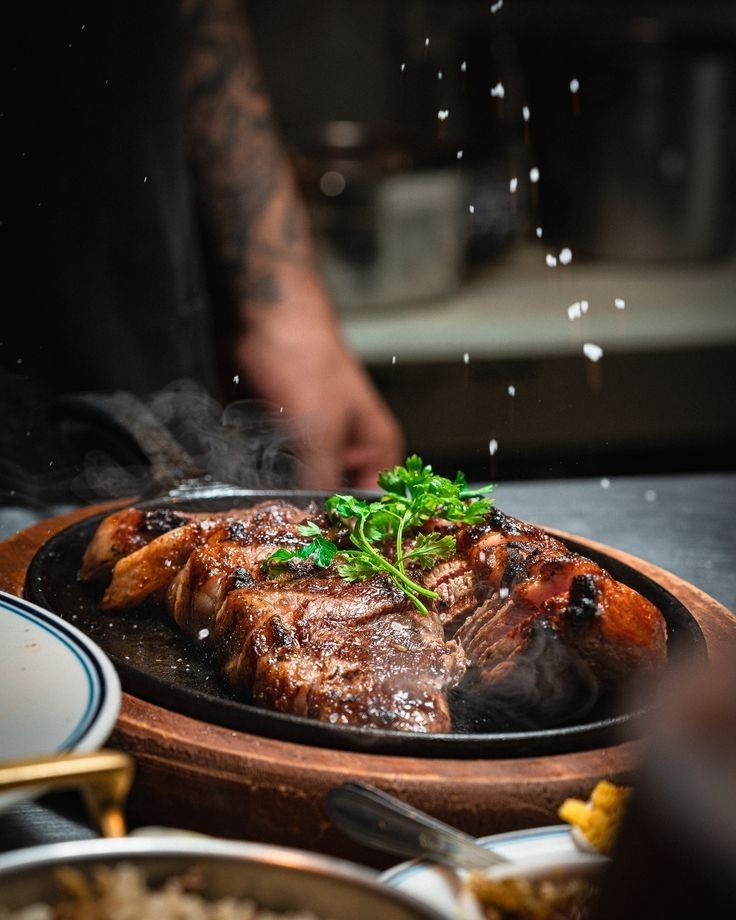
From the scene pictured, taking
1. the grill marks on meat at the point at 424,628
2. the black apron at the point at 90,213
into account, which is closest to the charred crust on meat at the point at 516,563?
the grill marks on meat at the point at 424,628

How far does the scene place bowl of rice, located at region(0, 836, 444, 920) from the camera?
0.78 metres

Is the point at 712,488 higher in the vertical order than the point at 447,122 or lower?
lower

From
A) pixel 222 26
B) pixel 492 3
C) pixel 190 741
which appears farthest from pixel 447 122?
pixel 190 741

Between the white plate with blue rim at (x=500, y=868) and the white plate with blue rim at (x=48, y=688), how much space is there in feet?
1.03

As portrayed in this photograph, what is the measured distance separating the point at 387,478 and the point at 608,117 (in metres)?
4.16

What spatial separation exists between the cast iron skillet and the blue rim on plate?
0.37 ft

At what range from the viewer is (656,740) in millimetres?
826

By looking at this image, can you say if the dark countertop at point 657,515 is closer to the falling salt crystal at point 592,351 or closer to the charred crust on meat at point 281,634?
the charred crust on meat at point 281,634

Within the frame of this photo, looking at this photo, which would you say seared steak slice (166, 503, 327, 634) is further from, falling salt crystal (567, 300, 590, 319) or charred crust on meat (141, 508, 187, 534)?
falling salt crystal (567, 300, 590, 319)

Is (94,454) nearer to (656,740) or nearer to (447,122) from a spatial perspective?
(656,740)

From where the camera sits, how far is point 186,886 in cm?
81

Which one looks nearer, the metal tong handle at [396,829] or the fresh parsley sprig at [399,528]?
the metal tong handle at [396,829]

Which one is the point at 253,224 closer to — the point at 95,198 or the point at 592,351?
the point at 95,198

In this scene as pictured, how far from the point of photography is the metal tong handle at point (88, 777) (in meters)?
0.87
